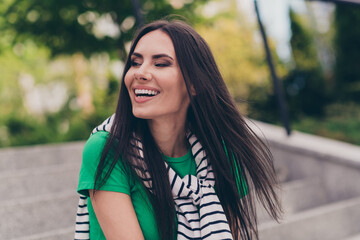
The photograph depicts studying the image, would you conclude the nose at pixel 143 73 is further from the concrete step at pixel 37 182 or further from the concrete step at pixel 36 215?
the concrete step at pixel 37 182

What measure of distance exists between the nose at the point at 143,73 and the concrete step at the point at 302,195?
2268 mm

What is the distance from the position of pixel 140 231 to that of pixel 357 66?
8.93m

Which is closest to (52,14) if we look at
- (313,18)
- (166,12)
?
(166,12)

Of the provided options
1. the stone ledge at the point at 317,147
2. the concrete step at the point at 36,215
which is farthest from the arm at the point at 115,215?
the stone ledge at the point at 317,147

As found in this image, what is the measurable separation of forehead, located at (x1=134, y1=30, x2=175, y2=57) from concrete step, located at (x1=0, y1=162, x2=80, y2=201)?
1.92 meters

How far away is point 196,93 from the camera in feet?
6.12

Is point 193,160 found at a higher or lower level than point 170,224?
higher

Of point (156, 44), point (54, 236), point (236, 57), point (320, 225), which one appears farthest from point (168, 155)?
point (236, 57)

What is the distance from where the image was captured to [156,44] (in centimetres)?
183

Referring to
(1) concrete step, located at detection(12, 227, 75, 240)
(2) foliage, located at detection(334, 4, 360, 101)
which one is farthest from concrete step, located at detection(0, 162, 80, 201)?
(2) foliage, located at detection(334, 4, 360, 101)

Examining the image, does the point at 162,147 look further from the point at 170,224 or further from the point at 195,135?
the point at 170,224

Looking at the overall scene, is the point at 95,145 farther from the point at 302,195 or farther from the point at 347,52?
the point at 347,52

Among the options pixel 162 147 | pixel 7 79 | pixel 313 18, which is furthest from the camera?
pixel 7 79

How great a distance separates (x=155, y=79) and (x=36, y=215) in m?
1.56
